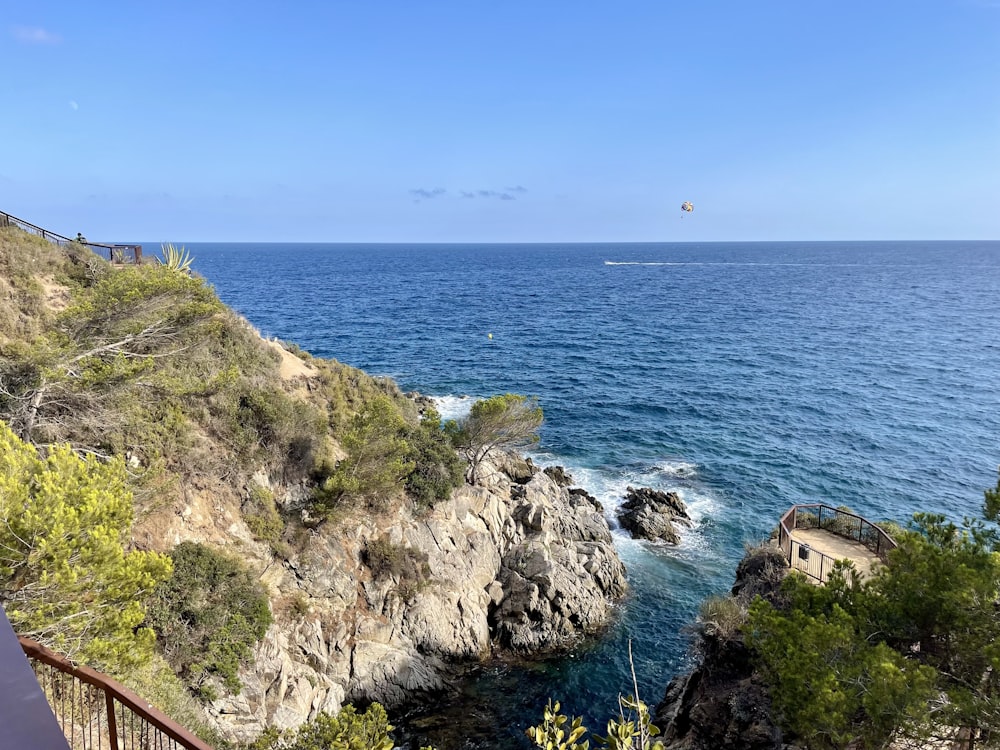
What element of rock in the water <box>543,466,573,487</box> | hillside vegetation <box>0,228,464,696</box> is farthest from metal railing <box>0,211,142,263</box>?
rock in the water <box>543,466,573,487</box>

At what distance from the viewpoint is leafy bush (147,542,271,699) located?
1398 centimetres

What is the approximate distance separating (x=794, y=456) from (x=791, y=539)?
59.7 feet

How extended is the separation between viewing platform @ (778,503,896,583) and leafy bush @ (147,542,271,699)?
15.7m

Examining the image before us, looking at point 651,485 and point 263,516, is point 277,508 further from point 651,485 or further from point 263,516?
point 651,485

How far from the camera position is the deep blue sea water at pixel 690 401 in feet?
71.6

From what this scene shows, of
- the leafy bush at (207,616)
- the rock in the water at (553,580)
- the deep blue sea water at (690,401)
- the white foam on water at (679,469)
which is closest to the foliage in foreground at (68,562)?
the leafy bush at (207,616)

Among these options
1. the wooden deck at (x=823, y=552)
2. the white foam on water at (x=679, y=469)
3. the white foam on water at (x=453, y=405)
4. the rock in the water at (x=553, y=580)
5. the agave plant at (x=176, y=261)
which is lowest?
the rock in the water at (x=553, y=580)

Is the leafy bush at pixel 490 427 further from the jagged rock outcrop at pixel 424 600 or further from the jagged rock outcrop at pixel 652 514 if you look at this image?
the jagged rock outcrop at pixel 652 514

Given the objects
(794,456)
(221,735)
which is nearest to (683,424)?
(794,456)

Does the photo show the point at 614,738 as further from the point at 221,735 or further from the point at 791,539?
the point at 791,539

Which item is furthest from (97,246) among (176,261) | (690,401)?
(690,401)

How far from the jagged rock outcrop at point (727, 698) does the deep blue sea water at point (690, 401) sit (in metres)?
2.74

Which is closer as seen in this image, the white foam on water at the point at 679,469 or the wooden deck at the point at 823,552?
the wooden deck at the point at 823,552

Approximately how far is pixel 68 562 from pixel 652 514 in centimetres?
2431
